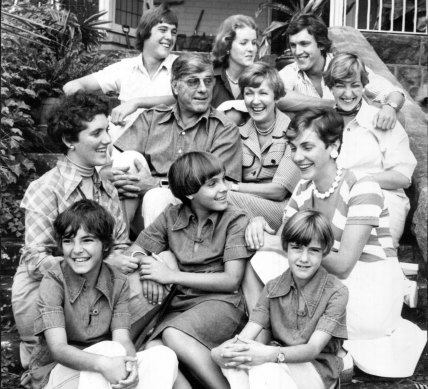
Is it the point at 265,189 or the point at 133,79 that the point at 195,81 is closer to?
the point at 265,189

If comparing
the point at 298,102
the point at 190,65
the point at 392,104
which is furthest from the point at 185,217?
the point at 392,104

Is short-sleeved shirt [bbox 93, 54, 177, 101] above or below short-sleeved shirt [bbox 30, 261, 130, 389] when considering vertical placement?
above

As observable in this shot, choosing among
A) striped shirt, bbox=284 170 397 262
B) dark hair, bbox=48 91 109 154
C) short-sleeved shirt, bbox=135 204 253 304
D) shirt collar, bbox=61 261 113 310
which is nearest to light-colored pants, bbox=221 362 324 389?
short-sleeved shirt, bbox=135 204 253 304

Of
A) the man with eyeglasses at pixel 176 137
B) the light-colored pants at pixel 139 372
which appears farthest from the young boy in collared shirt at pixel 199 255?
the man with eyeglasses at pixel 176 137

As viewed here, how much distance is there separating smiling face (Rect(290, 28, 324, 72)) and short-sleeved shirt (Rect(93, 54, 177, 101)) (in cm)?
83

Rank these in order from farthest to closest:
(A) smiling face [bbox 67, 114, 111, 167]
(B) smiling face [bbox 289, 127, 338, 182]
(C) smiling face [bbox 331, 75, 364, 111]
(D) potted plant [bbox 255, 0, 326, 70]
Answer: (D) potted plant [bbox 255, 0, 326, 70]
(C) smiling face [bbox 331, 75, 364, 111]
(A) smiling face [bbox 67, 114, 111, 167]
(B) smiling face [bbox 289, 127, 338, 182]

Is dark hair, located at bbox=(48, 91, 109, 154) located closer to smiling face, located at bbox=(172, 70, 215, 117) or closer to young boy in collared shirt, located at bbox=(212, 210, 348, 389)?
smiling face, located at bbox=(172, 70, 215, 117)

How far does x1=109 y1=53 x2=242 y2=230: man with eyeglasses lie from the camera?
4.46 m

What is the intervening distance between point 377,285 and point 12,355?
178 cm

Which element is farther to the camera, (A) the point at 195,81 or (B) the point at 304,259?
(A) the point at 195,81

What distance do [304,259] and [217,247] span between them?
53 cm

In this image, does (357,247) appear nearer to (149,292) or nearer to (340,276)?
(340,276)

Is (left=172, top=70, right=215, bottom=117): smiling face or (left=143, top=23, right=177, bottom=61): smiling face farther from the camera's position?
(left=143, top=23, right=177, bottom=61): smiling face

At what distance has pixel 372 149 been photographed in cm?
468
